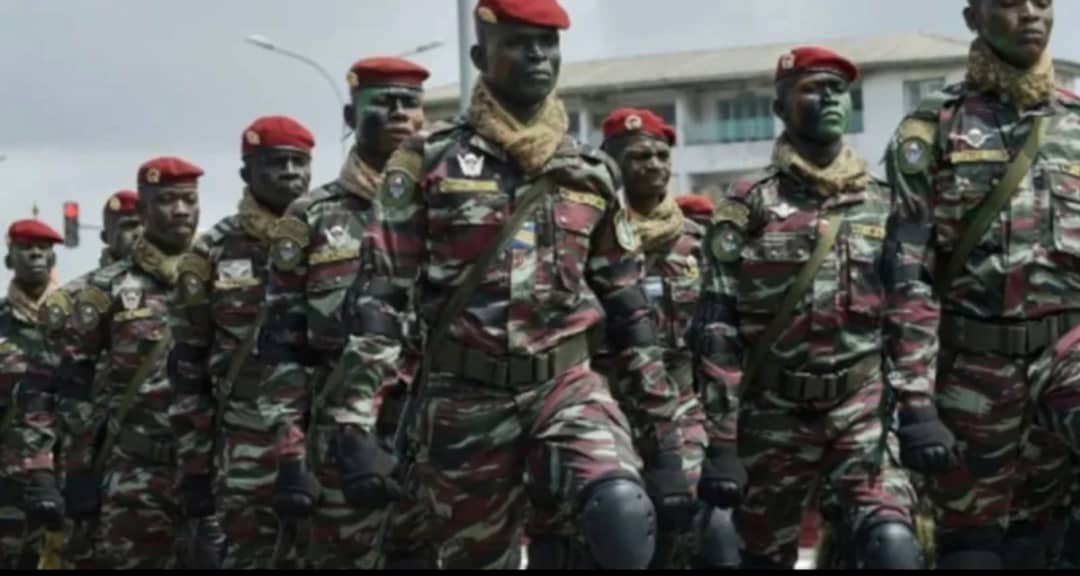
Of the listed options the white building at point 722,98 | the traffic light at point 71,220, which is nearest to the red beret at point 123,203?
the traffic light at point 71,220

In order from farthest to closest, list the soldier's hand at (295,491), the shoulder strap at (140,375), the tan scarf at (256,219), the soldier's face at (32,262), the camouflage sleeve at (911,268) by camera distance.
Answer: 1. the soldier's face at (32,262)
2. the shoulder strap at (140,375)
3. the tan scarf at (256,219)
4. the soldier's hand at (295,491)
5. the camouflage sleeve at (911,268)

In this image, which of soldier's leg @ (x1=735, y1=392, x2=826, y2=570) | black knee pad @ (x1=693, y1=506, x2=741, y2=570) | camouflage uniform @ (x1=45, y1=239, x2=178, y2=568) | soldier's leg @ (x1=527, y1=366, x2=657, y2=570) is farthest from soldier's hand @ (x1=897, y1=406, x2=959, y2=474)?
camouflage uniform @ (x1=45, y1=239, x2=178, y2=568)

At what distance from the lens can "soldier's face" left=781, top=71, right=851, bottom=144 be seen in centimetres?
1213

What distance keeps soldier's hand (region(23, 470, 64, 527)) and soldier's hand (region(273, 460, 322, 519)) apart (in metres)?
4.80

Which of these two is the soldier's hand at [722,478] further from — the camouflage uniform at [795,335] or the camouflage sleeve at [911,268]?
the camouflage sleeve at [911,268]

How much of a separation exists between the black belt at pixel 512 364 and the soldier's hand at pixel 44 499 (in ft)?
24.7

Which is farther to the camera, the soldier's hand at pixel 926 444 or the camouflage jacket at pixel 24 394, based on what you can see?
the camouflage jacket at pixel 24 394

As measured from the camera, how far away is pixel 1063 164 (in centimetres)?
1077

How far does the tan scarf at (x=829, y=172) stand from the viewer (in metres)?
12.0

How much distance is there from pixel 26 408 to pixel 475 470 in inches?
313

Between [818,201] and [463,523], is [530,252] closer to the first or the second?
[463,523]

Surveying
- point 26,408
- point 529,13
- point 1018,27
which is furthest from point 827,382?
point 26,408

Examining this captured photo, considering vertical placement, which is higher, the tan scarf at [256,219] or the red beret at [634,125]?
the red beret at [634,125]

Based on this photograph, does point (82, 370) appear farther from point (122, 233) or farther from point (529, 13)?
point (529, 13)
